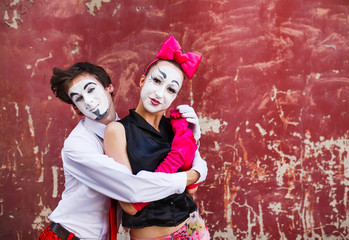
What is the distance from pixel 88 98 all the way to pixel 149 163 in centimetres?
49

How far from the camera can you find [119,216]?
1.65 m

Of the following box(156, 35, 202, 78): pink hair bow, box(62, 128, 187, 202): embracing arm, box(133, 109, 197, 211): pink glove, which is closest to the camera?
box(62, 128, 187, 202): embracing arm

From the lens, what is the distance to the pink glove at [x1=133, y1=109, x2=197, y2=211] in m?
1.43

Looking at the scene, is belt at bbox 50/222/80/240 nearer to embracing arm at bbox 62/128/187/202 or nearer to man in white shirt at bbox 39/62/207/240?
man in white shirt at bbox 39/62/207/240

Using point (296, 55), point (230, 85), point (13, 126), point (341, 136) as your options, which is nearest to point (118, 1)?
point (230, 85)

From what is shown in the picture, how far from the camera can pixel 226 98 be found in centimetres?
262

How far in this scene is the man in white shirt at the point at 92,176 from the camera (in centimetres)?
134

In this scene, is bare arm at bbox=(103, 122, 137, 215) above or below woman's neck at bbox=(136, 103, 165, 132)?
below

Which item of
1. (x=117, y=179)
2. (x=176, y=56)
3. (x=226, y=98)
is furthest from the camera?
(x=226, y=98)

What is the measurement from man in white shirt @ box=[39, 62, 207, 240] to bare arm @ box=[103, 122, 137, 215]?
4 centimetres

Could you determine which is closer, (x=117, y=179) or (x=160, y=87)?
(x=117, y=179)

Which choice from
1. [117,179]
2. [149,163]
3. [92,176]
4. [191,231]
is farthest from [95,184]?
[191,231]

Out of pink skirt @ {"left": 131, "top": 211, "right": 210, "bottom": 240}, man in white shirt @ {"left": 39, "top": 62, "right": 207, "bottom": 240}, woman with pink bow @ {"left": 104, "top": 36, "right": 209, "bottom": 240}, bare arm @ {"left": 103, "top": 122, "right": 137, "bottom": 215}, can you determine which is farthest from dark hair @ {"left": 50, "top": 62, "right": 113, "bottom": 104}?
pink skirt @ {"left": 131, "top": 211, "right": 210, "bottom": 240}

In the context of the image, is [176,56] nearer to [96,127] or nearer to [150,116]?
[150,116]
